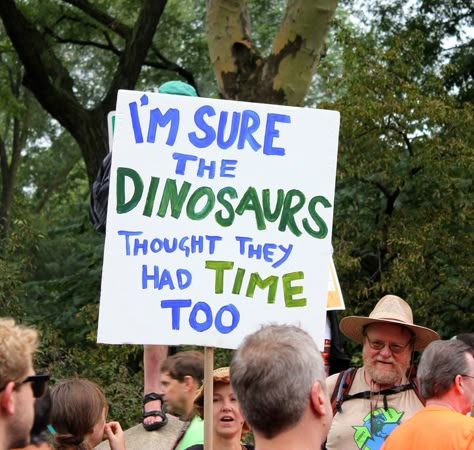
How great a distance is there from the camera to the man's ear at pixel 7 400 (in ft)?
10.4

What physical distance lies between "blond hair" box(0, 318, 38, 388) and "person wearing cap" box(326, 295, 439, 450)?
101 inches

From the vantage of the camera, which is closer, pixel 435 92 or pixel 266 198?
pixel 266 198

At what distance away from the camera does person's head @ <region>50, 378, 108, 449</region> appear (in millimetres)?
4758

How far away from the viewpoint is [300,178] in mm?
5121

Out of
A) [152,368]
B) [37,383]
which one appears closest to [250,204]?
[152,368]

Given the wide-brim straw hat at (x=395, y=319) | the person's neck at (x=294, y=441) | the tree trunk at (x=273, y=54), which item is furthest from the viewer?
the tree trunk at (x=273, y=54)

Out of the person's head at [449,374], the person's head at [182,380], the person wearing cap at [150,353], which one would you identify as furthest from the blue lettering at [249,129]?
the person's head at [182,380]

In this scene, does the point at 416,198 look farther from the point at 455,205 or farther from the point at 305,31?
the point at 305,31

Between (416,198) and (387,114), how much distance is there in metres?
0.98

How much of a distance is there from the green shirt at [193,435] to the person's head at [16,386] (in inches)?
78.6

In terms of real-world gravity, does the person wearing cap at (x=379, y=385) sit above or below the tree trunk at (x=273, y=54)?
below

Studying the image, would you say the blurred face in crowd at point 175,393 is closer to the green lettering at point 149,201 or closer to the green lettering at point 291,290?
the green lettering at point 291,290

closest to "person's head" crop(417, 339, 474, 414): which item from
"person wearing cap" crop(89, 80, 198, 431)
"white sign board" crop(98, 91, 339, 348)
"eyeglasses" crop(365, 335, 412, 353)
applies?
"white sign board" crop(98, 91, 339, 348)

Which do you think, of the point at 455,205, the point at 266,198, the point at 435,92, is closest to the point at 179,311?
the point at 266,198
